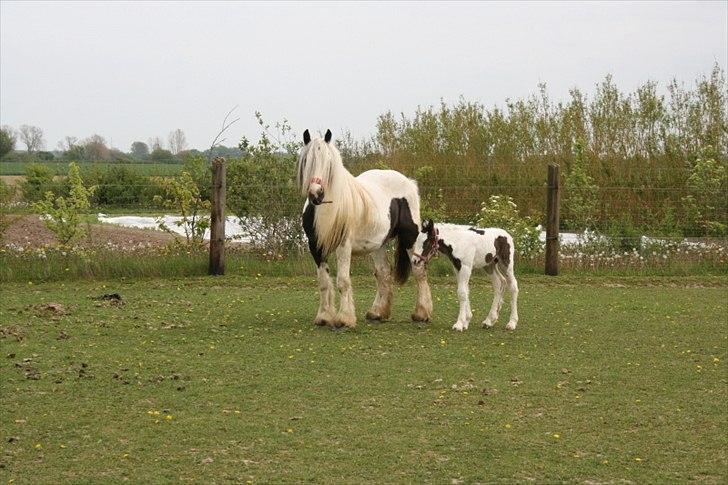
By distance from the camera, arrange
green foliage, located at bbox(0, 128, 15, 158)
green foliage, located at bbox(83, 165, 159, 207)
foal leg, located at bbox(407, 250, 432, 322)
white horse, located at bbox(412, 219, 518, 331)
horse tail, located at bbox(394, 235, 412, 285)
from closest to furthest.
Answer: white horse, located at bbox(412, 219, 518, 331)
foal leg, located at bbox(407, 250, 432, 322)
horse tail, located at bbox(394, 235, 412, 285)
green foliage, located at bbox(83, 165, 159, 207)
green foliage, located at bbox(0, 128, 15, 158)

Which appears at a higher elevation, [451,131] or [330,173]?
[451,131]

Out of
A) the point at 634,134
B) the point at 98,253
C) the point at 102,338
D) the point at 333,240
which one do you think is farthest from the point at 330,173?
the point at 634,134

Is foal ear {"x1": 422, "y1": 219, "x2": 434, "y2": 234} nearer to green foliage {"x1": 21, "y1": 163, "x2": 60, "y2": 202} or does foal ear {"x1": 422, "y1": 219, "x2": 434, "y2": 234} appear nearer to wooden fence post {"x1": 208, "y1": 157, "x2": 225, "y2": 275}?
wooden fence post {"x1": 208, "y1": 157, "x2": 225, "y2": 275}

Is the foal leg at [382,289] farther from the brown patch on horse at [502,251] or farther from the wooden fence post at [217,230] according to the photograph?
the wooden fence post at [217,230]

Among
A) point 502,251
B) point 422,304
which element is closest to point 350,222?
point 422,304

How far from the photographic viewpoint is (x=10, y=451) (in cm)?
616

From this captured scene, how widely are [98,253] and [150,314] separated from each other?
156 inches

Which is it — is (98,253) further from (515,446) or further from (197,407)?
(515,446)

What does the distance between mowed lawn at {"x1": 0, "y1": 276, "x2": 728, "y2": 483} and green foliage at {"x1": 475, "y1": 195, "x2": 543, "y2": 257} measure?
3967 millimetres

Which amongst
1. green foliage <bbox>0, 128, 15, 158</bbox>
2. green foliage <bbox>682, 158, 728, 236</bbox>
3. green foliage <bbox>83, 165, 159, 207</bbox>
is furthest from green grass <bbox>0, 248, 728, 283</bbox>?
green foliage <bbox>0, 128, 15, 158</bbox>

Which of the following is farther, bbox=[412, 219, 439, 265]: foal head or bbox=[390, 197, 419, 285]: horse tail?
bbox=[390, 197, 419, 285]: horse tail

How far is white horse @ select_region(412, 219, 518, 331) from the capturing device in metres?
10.9

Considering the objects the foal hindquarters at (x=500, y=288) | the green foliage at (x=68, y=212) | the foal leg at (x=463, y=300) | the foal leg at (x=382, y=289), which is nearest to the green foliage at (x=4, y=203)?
the green foliage at (x=68, y=212)

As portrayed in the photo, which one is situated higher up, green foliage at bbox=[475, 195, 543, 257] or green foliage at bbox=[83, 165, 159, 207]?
green foliage at bbox=[83, 165, 159, 207]
